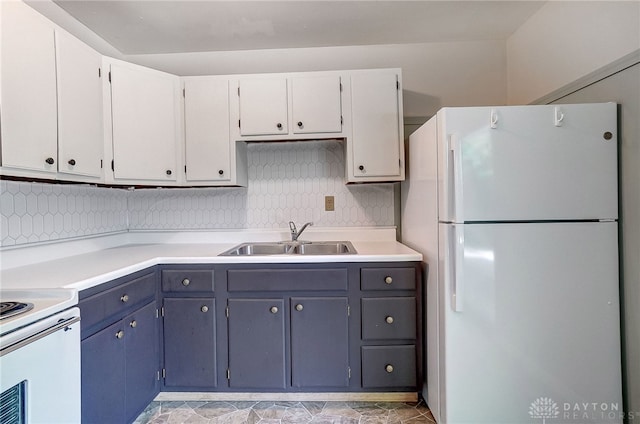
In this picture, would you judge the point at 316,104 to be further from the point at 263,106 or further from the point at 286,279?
the point at 286,279

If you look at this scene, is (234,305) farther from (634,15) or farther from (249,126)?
(634,15)

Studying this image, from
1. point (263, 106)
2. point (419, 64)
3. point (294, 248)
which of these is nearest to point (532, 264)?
point (294, 248)

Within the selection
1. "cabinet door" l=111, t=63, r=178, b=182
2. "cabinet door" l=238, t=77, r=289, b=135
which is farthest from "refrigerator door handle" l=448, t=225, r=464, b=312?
"cabinet door" l=111, t=63, r=178, b=182

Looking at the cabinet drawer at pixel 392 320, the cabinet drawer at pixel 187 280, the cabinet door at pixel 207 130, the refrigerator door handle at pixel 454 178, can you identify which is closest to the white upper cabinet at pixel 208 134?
the cabinet door at pixel 207 130

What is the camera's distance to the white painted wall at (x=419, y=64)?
7.52 feet

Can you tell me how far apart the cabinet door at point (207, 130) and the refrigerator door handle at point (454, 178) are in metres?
1.44

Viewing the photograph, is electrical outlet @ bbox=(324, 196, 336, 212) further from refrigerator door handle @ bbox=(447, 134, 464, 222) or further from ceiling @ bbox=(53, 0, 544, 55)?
ceiling @ bbox=(53, 0, 544, 55)

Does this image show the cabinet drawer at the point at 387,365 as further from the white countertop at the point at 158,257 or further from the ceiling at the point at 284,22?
the ceiling at the point at 284,22

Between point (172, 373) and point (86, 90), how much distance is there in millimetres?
1707

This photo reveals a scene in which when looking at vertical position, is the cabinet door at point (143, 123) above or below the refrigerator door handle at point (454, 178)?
above

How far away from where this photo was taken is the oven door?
0.90 m

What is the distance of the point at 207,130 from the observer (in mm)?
2084

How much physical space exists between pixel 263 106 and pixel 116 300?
1.44m

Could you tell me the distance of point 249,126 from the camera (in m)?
2.06
